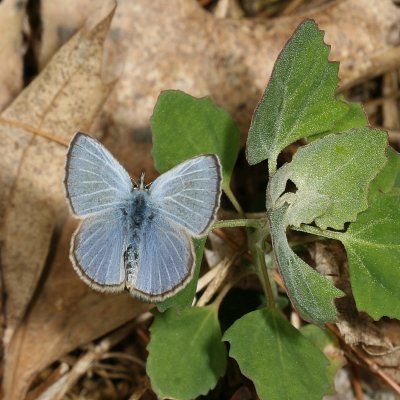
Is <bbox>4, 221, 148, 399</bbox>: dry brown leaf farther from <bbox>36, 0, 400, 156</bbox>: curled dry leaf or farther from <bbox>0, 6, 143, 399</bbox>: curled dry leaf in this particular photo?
<bbox>36, 0, 400, 156</bbox>: curled dry leaf

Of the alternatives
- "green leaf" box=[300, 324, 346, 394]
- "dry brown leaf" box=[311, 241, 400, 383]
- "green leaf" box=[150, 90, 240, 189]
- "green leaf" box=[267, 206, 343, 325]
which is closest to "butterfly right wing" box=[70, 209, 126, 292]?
"green leaf" box=[150, 90, 240, 189]

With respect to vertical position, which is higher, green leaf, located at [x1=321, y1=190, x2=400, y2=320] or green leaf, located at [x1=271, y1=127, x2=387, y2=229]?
green leaf, located at [x1=271, y1=127, x2=387, y2=229]

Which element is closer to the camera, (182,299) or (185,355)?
(182,299)

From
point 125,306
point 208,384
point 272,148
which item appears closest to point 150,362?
point 208,384

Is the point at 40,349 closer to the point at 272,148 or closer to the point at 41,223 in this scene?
the point at 41,223

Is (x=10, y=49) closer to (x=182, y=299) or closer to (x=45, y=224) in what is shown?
(x=45, y=224)

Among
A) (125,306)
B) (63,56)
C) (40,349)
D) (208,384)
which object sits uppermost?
(63,56)

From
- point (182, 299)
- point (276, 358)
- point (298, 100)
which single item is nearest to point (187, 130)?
point (298, 100)
